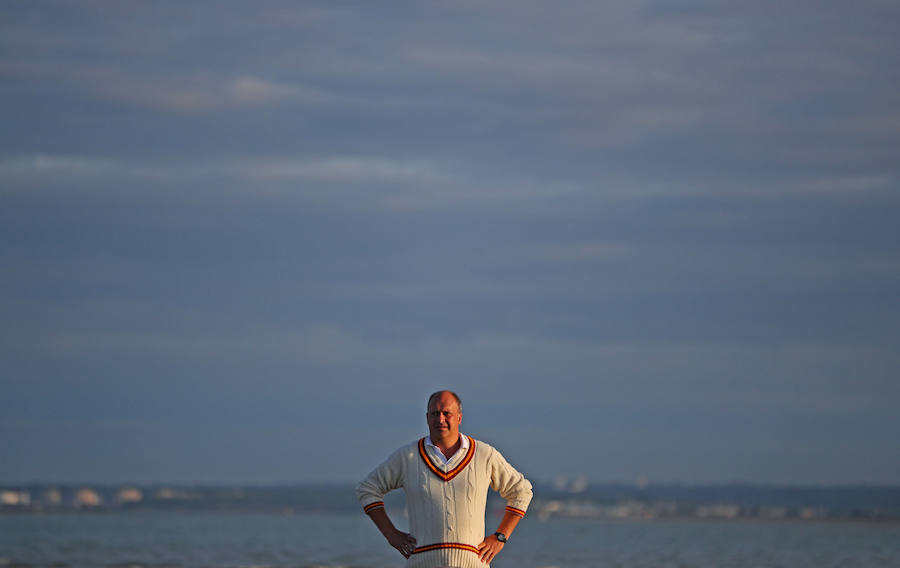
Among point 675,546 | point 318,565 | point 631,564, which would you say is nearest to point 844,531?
point 675,546

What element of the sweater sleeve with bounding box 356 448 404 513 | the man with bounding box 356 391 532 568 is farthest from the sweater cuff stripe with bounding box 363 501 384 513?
the man with bounding box 356 391 532 568

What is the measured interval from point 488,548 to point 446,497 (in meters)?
0.51

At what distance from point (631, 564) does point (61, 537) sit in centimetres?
2949

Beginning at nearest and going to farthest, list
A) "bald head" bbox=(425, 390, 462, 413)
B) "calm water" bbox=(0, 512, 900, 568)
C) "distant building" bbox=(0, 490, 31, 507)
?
"bald head" bbox=(425, 390, 462, 413), "calm water" bbox=(0, 512, 900, 568), "distant building" bbox=(0, 490, 31, 507)

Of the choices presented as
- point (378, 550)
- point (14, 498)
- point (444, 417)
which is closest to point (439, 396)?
point (444, 417)

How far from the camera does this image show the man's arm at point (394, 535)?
28.9 ft

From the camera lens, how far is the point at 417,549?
8.77 meters

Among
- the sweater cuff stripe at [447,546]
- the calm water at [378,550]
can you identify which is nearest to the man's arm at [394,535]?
the sweater cuff stripe at [447,546]

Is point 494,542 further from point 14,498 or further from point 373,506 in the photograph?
point 14,498

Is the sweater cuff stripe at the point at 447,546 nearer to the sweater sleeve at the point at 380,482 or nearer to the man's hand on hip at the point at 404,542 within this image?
the man's hand on hip at the point at 404,542

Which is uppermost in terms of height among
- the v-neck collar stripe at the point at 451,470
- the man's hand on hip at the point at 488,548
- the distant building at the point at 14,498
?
Answer: the v-neck collar stripe at the point at 451,470

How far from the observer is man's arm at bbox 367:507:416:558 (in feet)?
28.9

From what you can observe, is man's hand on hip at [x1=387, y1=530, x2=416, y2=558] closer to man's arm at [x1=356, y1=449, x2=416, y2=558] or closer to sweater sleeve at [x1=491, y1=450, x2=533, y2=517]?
man's arm at [x1=356, y1=449, x2=416, y2=558]

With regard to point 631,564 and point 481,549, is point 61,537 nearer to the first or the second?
point 631,564
